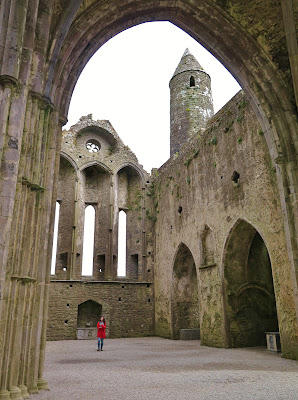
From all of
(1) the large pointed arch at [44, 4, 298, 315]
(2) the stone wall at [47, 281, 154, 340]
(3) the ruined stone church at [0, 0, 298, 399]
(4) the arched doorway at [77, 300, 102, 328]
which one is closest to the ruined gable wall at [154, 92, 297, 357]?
(3) the ruined stone church at [0, 0, 298, 399]

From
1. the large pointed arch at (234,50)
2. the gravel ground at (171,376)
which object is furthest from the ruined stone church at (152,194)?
the gravel ground at (171,376)

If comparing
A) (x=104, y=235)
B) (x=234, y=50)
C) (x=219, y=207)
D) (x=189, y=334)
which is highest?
(x=234, y=50)

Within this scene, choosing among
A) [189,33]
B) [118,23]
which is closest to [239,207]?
[189,33]

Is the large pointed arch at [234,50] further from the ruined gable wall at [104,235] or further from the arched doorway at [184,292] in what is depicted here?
the ruined gable wall at [104,235]

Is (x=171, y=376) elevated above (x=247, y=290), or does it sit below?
below

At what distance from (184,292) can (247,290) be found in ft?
12.4

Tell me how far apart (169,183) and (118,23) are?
8022mm

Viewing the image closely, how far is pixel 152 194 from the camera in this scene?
53.0 feet

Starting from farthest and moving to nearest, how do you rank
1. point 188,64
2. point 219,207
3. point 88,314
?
Answer: point 188,64 < point 88,314 < point 219,207

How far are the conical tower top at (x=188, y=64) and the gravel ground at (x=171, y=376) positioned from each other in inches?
534

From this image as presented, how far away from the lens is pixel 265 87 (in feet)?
23.4

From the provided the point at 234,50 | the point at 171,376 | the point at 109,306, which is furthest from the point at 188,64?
the point at 171,376

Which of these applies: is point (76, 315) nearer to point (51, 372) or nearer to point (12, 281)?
point (51, 372)

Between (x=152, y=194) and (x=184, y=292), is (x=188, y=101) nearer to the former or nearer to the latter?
(x=152, y=194)
